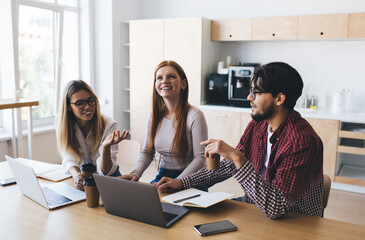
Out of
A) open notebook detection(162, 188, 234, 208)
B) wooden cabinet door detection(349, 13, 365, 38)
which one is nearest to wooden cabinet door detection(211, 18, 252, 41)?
wooden cabinet door detection(349, 13, 365, 38)

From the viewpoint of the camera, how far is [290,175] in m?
1.41

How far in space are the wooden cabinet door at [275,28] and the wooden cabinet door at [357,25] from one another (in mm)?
557

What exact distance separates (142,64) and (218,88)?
108 centimetres

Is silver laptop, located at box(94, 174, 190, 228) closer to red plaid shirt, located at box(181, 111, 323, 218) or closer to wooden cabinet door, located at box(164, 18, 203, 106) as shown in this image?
red plaid shirt, located at box(181, 111, 323, 218)

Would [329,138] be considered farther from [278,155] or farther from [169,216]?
[169,216]

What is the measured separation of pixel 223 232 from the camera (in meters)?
1.29

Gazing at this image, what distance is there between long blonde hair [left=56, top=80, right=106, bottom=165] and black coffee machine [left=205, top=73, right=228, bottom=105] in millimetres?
2331

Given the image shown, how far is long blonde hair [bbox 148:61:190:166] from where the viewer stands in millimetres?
2174

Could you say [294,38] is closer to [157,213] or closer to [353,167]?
[353,167]

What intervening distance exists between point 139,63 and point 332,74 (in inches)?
94.1

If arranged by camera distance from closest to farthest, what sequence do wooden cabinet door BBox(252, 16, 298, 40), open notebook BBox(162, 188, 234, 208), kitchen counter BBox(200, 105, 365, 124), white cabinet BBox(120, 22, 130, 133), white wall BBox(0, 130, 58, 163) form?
open notebook BBox(162, 188, 234, 208), kitchen counter BBox(200, 105, 365, 124), wooden cabinet door BBox(252, 16, 298, 40), white wall BBox(0, 130, 58, 163), white cabinet BBox(120, 22, 130, 133)

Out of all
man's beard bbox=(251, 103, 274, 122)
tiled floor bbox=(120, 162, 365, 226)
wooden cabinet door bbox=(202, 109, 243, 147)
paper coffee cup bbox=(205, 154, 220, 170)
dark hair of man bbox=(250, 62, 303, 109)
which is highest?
dark hair of man bbox=(250, 62, 303, 109)

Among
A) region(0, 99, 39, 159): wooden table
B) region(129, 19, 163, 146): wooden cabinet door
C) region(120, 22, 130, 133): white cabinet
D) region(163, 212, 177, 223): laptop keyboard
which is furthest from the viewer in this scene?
region(120, 22, 130, 133): white cabinet

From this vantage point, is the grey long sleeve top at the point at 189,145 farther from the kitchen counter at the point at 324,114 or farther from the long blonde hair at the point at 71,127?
the kitchen counter at the point at 324,114
